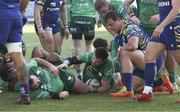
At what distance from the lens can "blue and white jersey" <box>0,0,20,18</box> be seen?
632 cm

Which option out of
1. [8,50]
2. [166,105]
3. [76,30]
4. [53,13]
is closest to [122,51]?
[166,105]

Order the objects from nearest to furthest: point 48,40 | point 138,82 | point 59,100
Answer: point 59,100 → point 138,82 → point 48,40

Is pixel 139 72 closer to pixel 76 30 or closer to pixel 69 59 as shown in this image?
pixel 69 59

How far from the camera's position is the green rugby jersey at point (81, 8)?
32.5ft

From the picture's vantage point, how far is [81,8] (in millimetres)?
9922

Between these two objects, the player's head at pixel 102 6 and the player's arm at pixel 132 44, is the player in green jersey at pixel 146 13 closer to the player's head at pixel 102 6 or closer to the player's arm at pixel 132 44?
the player's head at pixel 102 6

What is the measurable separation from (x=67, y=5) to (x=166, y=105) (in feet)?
14.0

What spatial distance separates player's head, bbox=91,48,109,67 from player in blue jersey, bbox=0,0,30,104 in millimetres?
1269

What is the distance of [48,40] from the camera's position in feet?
27.8

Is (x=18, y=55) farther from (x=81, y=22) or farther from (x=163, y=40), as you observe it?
(x=81, y=22)

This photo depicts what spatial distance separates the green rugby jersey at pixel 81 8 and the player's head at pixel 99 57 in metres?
2.55

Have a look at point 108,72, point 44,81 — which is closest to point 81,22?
point 108,72

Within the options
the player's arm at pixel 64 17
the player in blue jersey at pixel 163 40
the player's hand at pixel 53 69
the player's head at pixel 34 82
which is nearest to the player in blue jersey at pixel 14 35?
the player's head at pixel 34 82

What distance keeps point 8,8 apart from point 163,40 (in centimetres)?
199
